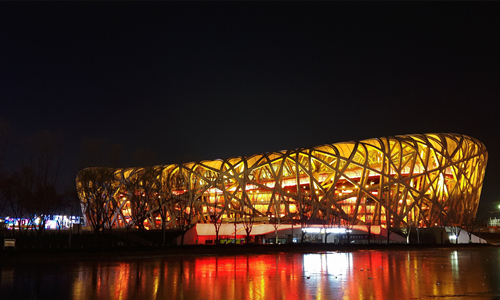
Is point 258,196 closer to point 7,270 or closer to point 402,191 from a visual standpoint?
point 402,191

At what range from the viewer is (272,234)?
5581 centimetres

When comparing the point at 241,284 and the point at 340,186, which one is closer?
the point at 241,284

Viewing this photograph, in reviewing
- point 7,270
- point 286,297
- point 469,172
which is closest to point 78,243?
point 7,270

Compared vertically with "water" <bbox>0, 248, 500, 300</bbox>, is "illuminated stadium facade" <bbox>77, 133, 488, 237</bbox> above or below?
above

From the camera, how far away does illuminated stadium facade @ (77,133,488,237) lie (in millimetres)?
61406

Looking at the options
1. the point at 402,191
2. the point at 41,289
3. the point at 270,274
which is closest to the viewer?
the point at 41,289

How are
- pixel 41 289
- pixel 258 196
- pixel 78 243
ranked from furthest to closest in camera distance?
pixel 258 196 < pixel 78 243 < pixel 41 289

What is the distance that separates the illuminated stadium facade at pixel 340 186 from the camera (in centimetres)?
6141

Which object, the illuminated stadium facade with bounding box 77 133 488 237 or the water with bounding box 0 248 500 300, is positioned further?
the illuminated stadium facade with bounding box 77 133 488 237

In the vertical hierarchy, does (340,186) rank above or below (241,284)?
above

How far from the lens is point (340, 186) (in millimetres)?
65188

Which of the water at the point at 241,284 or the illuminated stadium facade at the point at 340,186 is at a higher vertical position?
the illuminated stadium facade at the point at 340,186

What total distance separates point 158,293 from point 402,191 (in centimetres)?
5507

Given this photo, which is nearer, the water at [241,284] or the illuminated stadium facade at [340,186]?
the water at [241,284]
